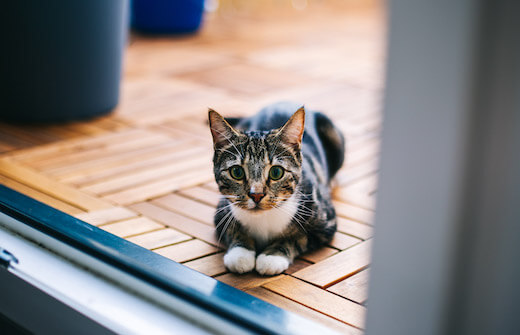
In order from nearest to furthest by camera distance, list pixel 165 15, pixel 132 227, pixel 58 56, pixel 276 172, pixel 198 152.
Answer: pixel 276 172 < pixel 132 227 < pixel 198 152 < pixel 58 56 < pixel 165 15

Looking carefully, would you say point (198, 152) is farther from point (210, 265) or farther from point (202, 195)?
point (210, 265)

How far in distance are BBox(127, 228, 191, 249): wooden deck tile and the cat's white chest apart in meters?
0.20

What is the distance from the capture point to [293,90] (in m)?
2.86

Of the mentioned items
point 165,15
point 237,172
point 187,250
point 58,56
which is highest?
point 165,15

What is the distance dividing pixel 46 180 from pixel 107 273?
0.81 metres

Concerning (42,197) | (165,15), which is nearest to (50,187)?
(42,197)

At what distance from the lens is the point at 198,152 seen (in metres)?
Answer: 2.05

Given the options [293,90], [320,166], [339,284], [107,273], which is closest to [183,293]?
[107,273]

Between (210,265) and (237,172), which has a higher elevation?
(237,172)

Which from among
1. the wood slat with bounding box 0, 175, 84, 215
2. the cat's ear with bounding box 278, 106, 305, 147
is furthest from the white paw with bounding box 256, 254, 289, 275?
the wood slat with bounding box 0, 175, 84, 215

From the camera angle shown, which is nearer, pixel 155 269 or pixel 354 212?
pixel 155 269

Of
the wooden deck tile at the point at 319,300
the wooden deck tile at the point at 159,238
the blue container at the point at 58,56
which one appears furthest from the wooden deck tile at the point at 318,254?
the blue container at the point at 58,56

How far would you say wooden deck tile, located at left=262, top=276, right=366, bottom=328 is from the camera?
3.54 feet

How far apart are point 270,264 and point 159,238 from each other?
1.11ft
